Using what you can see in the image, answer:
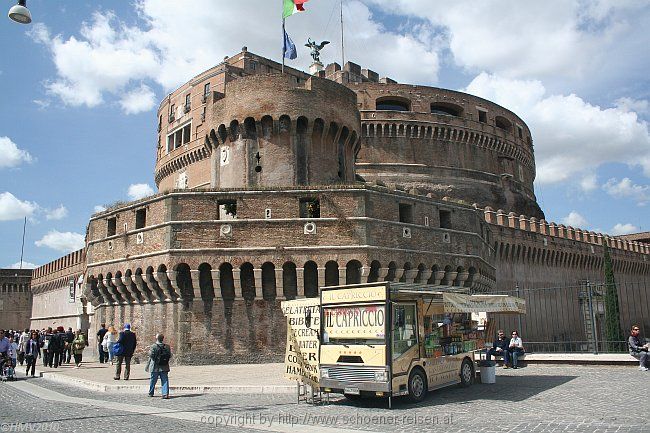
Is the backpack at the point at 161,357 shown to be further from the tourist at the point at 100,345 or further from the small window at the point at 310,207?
the tourist at the point at 100,345

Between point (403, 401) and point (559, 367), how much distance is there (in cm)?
794

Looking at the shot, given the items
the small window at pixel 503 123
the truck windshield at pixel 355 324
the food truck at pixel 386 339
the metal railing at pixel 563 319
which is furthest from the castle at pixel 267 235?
the small window at pixel 503 123

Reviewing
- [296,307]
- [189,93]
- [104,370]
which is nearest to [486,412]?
[296,307]

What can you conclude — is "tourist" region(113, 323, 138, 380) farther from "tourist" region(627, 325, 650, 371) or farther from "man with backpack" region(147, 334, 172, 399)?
"tourist" region(627, 325, 650, 371)

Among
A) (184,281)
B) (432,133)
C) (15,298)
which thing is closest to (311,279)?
(184,281)

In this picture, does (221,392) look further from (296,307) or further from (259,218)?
(259,218)

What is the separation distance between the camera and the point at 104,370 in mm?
19969

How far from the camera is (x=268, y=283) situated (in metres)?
21.7

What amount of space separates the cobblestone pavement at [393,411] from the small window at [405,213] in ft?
30.9

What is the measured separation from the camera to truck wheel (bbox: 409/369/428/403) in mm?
12312

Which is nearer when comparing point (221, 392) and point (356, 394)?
point (356, 394)

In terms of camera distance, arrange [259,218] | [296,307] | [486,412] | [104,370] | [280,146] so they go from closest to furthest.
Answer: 1. [486,412]
2. [296,307]
3. [104,370]
4. [259,218]
5. [280,146]

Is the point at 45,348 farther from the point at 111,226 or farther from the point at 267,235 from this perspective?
the point at 267,235

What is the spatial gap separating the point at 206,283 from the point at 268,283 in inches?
92.3
